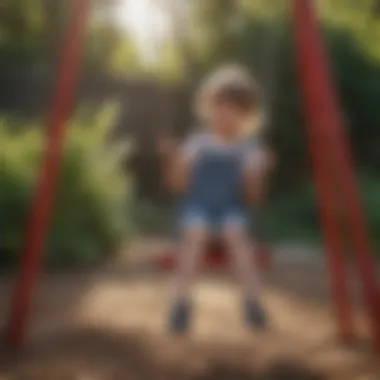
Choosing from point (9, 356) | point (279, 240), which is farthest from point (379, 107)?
point (9, 356)

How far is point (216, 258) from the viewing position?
40.3 inches

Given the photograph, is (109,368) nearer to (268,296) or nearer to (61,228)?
(268,296)

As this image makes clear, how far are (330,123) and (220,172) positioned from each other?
139mm

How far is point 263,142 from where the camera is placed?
3.62 ft

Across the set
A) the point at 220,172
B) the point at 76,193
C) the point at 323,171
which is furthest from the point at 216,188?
the point at 76,193

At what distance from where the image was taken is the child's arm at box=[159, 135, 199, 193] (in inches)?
40.1

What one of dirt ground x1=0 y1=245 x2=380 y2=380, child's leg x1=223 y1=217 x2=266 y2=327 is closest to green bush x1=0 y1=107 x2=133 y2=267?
dirt ground x1=0 y1=245 x2=380 y2=380

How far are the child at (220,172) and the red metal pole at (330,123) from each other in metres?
0.08

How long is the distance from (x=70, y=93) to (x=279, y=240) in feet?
1.12

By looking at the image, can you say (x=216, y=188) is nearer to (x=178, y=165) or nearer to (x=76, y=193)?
(x=178, y=165)

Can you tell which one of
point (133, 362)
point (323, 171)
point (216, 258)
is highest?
point (323, 171)

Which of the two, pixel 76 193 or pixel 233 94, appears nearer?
pixel 233 94

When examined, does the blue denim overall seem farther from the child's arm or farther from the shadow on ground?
the shadow on ground

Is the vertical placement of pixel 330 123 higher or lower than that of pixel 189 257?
higher
